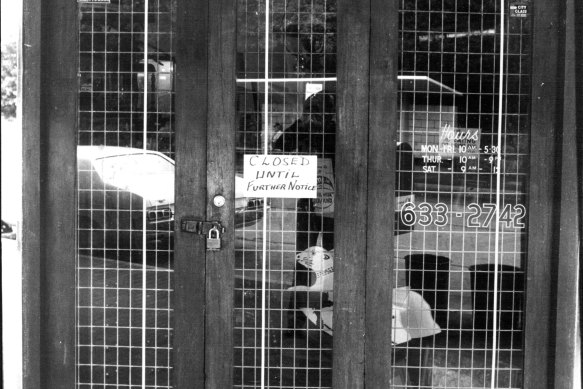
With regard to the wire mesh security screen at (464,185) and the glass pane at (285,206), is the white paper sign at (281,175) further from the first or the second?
the wire mesh security screen at (464,185)

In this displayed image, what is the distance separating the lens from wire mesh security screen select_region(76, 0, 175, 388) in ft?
11.6

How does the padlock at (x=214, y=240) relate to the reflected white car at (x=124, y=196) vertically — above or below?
below

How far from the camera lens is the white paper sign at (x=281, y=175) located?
353 cm

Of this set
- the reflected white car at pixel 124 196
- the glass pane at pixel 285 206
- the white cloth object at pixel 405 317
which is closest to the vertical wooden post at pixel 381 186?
the white cloth object at pixel 405 317

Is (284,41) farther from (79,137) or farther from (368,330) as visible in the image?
(368,330)

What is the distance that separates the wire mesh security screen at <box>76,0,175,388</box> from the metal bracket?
100mm

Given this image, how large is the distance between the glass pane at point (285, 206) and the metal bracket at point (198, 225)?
4.4 inches

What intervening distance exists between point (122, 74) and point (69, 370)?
154 centimetres

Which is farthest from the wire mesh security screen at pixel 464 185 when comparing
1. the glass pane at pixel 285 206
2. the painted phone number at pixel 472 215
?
the glass pane at pixel 285 206

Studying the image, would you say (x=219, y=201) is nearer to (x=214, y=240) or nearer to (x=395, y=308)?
(x=214, y=240)

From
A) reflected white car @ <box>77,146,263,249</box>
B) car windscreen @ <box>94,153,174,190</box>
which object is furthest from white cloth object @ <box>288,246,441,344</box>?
car windscreen @ <box>94,153,174,190</box>

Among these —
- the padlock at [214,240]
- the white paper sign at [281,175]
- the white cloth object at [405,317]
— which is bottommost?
the white cloth object at [405,317]

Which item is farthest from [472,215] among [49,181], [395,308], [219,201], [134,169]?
[49,181]

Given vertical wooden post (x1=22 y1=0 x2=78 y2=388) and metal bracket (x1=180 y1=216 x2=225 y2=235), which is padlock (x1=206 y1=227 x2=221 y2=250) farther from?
vertical wooden post (x1=22 y1=0 x2=78 y2=388)
